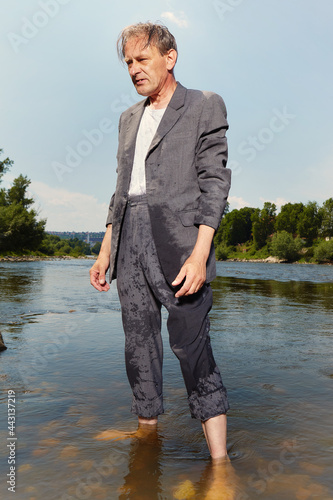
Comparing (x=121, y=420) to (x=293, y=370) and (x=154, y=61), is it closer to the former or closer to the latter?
(x=293, y=370)

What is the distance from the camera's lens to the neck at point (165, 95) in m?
2.33

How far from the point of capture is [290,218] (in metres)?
121

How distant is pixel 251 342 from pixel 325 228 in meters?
115

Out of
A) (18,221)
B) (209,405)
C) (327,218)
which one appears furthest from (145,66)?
(327,218)

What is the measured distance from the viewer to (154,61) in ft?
7.25

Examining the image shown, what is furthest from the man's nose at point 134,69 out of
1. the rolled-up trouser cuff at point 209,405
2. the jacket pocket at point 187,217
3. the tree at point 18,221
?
the tree at point 18,221

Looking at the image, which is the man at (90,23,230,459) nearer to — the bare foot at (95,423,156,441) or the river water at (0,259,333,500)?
the bare foot at (95,423,156,441)

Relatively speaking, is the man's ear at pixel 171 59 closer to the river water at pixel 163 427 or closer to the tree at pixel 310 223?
the river water at pixel 163 427

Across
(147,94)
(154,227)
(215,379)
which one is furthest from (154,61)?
(215,379)

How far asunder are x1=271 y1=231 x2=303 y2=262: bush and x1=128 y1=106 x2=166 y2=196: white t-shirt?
10124 cm

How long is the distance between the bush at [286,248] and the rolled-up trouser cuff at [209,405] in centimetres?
10142

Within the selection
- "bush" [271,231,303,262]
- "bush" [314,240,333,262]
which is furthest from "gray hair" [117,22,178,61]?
"bush" [271,231,303,262]

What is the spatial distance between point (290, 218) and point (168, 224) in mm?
124426

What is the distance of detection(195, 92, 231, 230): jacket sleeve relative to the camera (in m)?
2.05
